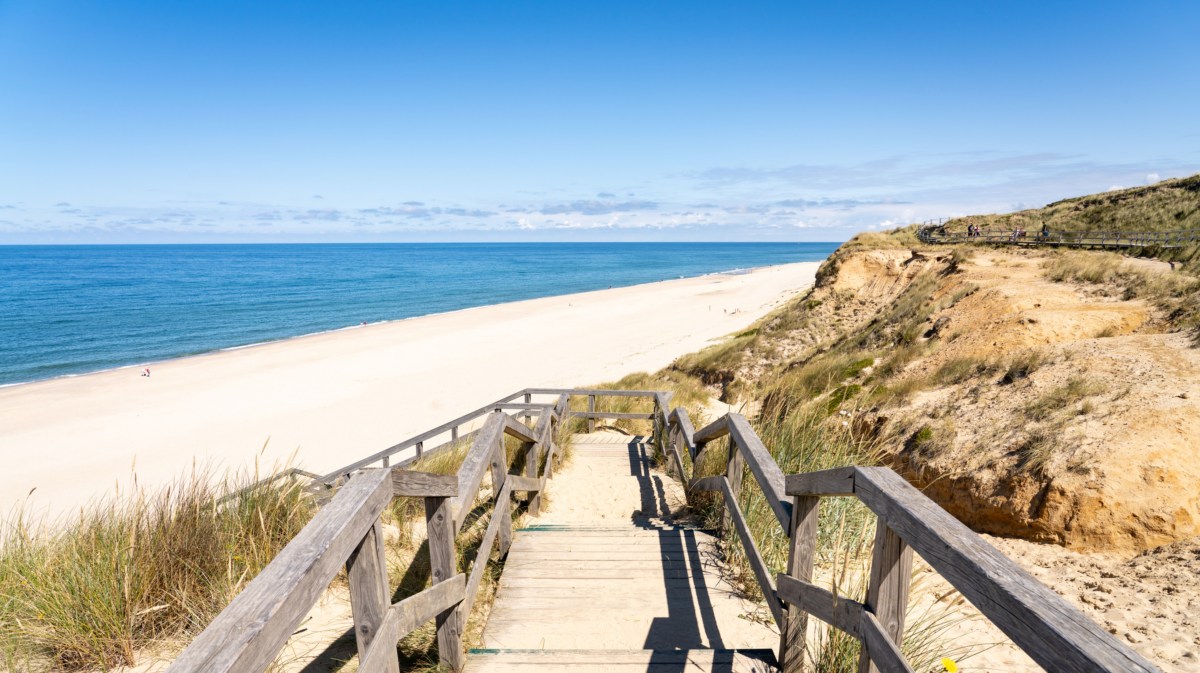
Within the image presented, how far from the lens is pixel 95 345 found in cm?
3272

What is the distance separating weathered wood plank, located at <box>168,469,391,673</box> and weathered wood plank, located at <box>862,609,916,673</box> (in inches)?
72.2

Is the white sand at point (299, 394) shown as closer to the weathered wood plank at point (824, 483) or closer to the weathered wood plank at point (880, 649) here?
the weathered wood plank at point (824, 483)

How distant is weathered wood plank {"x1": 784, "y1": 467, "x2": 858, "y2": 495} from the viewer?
246 centimetres

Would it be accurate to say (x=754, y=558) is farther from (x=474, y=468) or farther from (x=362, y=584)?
(x=362, y=584)

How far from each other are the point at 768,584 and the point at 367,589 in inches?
81.5

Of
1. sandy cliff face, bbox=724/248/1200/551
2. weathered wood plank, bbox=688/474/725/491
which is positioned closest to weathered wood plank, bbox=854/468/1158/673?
weathered wood plank, bbox=688/474/725/491

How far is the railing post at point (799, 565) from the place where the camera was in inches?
115

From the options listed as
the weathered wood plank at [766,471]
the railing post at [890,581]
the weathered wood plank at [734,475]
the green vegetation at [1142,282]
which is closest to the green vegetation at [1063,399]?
the green vegetation at [1142,282]

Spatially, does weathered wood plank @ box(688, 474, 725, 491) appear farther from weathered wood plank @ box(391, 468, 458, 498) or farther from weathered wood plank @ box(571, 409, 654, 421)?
weathered wood plank @ box(571, 409, 654, 421)

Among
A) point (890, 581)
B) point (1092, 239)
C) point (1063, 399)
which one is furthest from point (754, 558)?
point (1092, 239)

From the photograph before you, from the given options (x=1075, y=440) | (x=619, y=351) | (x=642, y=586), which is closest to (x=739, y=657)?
(x=642, y=586)

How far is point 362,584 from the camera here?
2.27 metres

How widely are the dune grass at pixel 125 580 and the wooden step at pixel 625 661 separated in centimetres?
159

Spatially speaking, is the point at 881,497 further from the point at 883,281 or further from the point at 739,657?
the point at 883,281
